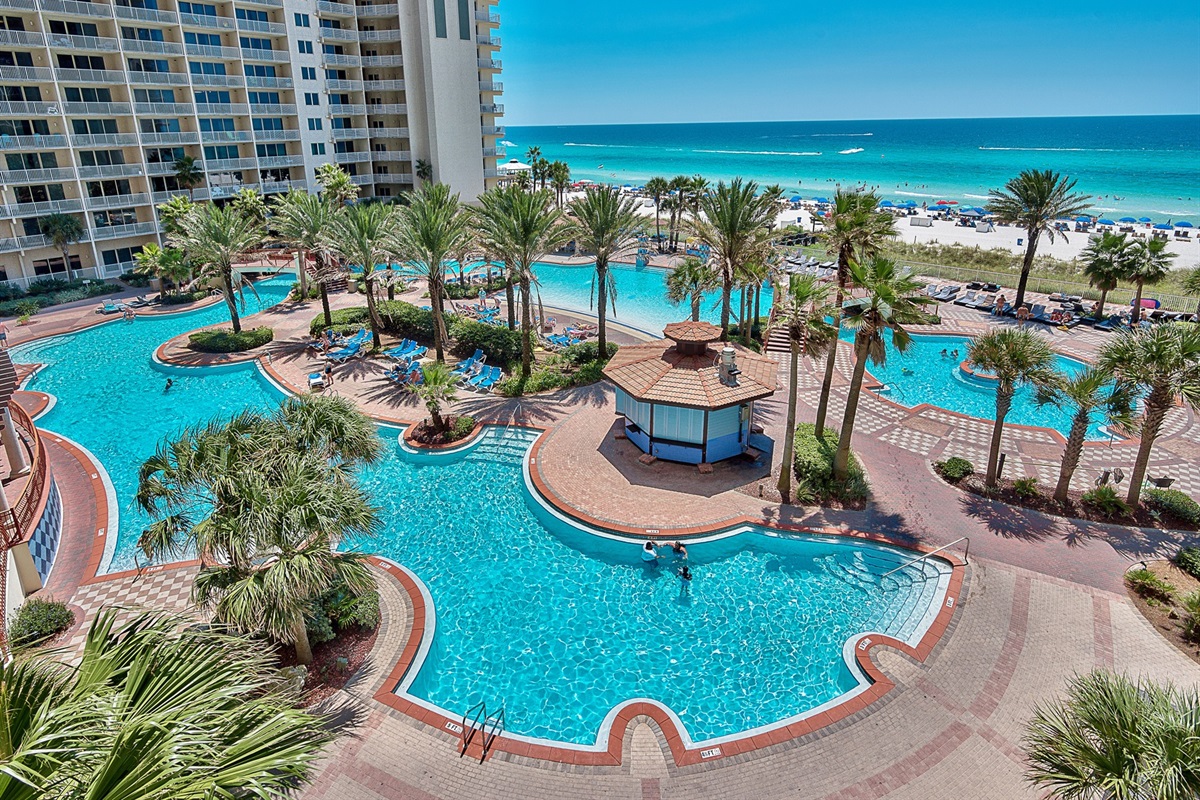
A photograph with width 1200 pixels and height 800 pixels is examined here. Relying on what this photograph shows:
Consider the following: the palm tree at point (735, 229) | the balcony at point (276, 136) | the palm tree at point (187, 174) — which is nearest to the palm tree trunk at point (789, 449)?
the palm tree at point (735, 229)

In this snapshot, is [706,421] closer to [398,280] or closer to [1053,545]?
[1053,545]

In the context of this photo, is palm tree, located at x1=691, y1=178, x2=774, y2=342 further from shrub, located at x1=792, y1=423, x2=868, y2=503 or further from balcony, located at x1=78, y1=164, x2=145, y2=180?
balcony, located at x1=78, y1=164, x2=145, y2=180

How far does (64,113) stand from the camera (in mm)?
44500

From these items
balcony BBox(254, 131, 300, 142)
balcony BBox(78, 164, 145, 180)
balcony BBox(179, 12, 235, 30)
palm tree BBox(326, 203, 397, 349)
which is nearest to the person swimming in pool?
palm tree BBox(326, 203, 397, 349)

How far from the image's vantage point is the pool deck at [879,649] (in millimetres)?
11883

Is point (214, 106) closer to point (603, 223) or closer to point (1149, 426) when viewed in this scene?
point (603, 223)

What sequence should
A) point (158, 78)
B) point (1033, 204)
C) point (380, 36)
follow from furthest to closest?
point (380, 36)
point (158, 78)
point (1033, 204)

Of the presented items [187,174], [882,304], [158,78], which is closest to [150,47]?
[158,78]

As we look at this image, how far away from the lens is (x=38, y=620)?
48.1 ft

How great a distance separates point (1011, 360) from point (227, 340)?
3641 cm

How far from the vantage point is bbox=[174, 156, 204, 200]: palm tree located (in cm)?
4906

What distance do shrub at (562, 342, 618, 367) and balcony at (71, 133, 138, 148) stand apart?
40196mm

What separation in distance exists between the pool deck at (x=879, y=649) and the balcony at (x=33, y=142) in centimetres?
3178

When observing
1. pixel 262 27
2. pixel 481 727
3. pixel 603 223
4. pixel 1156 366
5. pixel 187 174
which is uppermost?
pixel 262 27
